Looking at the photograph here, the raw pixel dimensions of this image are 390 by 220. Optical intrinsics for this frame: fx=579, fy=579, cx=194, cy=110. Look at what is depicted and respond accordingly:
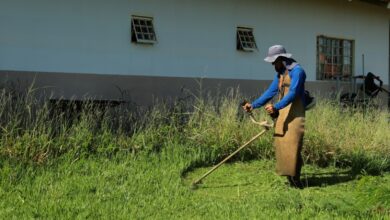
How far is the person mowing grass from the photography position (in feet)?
23.3

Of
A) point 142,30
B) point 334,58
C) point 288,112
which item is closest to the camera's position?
point 288,112

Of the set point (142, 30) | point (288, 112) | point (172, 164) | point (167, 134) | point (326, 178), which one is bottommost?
point (326, 178)

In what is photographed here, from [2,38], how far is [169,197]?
4822mm

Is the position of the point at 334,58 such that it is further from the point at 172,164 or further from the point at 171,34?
the point at 172,164

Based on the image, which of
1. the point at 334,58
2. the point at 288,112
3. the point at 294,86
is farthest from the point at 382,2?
the point at 294,86

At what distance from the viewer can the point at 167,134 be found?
8805mm

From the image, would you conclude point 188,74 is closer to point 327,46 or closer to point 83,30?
point 83,30

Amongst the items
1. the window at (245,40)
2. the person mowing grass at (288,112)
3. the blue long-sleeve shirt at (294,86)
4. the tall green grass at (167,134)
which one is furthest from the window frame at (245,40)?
the blue long-sleeve shirt at (294,86)

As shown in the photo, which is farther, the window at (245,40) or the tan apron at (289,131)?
the window at (245,40)

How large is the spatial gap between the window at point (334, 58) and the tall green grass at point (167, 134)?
5.40 meters

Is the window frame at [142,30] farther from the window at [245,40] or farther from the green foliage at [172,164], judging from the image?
the window at [245,40]

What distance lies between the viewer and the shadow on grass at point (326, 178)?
780cm

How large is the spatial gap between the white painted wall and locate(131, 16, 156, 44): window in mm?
122

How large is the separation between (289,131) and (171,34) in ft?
16.6
